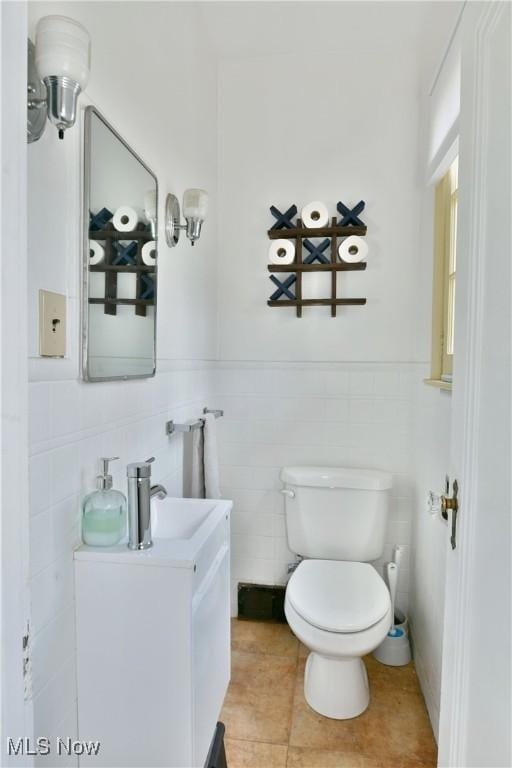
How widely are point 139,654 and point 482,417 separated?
0.91 meters

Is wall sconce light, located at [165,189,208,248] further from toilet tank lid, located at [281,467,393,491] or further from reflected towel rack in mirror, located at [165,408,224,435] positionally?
toilet tank lid, located at [281,467,393,491]

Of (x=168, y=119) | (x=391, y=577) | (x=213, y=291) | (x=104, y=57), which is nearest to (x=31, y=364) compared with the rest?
(x=104, y=57)

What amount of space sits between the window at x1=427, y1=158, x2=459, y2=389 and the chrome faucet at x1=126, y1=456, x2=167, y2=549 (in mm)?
1243

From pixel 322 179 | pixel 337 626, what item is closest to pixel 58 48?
pixel 322 179

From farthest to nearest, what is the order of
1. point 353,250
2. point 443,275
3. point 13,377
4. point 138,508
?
point 353,250
point 443,275
point 138,508
point 13,377

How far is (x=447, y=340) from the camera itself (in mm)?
1787

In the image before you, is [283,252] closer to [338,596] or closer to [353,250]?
[353,250]

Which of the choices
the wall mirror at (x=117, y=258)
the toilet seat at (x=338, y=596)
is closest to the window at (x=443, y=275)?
the toilet seat at (x=338, y=596)

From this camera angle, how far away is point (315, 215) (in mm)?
2059

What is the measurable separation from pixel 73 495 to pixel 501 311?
3.04 ft

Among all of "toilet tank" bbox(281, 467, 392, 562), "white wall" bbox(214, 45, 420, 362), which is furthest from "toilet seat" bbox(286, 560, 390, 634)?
"white wall" bbox(214, 45, 420, 362)

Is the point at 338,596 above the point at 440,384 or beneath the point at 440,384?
beneath

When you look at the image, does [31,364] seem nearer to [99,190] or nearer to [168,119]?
[99,190]

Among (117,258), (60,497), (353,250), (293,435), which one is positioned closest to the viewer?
(60,497)
